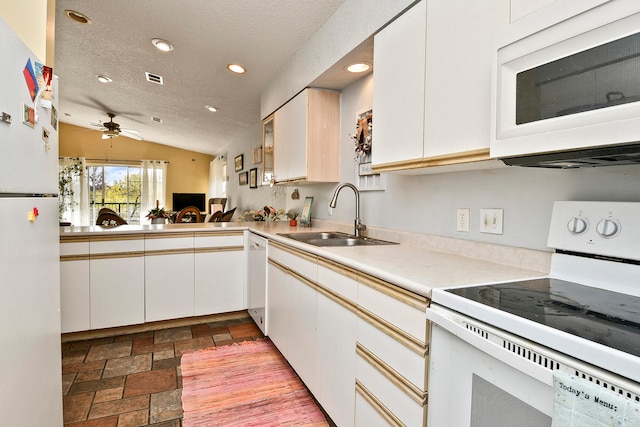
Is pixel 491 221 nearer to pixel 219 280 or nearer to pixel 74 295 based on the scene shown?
pixel 219 280

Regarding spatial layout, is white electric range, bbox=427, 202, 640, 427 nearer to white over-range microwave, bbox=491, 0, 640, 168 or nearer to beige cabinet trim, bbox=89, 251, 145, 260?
white over-range microwave, bbox=491, 0, 640, 168

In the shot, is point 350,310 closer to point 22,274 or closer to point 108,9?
point 22,274

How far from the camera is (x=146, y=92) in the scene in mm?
4863

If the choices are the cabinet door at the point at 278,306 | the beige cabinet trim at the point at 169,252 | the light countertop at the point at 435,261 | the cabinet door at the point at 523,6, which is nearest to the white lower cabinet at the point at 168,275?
the beige cabinet trim at the point at 169,252

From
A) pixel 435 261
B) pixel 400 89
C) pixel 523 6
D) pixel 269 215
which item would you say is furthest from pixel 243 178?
pixel 523 6

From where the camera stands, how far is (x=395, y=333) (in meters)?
1.11

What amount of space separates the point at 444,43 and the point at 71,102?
284 inches

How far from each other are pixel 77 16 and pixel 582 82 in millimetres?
3703

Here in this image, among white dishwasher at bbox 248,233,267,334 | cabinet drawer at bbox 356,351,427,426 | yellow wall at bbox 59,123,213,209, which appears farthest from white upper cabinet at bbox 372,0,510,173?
yellow wall at bbox 59,123,213,209

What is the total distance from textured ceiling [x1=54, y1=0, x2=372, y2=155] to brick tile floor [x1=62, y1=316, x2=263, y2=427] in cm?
223

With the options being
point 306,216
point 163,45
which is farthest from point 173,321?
point 163,45

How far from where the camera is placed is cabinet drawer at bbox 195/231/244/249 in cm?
296

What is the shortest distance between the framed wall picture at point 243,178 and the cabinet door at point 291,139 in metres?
Answer: 3.08

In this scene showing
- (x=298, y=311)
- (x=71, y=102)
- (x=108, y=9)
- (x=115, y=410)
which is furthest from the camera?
(x=71, y=102)
